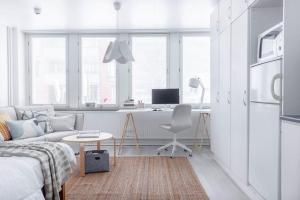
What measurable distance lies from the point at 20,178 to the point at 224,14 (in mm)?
3101

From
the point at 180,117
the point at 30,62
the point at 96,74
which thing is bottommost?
the point at 180,117

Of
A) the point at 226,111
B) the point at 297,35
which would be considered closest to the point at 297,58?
the point at 297,35

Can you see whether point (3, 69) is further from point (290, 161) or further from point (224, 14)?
point (290, 161)

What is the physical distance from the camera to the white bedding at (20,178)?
1.50m

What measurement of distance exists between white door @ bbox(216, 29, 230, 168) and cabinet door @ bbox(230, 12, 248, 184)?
0.17 meters

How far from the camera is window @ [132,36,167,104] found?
580 centimetres

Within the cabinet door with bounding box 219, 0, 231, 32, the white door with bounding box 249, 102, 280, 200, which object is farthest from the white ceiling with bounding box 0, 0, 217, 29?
→ the white door with bounding box 249, 102, 280, 200

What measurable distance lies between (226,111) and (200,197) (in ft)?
4.09

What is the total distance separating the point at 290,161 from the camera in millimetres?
1840

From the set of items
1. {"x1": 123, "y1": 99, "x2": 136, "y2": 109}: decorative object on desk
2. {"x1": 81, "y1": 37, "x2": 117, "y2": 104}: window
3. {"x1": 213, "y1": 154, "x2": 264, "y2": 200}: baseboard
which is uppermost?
{"x1": 81, "y1": 37, "x2": 117, "y2": 104}: window

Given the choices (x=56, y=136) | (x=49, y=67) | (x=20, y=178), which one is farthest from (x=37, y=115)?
(x=20, y=178)

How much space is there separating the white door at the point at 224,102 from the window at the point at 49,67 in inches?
140

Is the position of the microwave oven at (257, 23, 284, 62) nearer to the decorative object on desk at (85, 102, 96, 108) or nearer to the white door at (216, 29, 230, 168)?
the white door at (216, 29, 230, 168)

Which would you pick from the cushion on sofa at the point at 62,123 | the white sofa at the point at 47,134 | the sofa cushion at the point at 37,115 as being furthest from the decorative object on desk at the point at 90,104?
the sofa cushion at the point at 37,115
